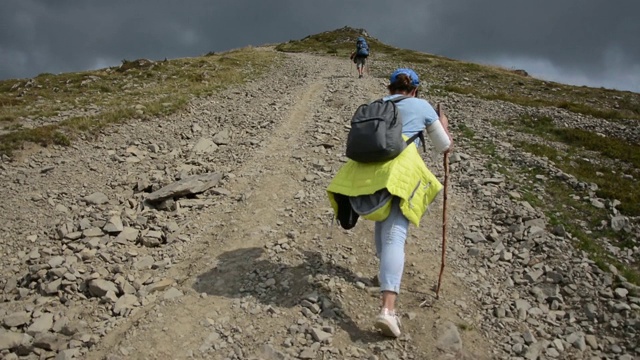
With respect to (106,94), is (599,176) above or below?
below

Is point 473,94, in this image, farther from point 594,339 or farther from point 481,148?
point 594,339

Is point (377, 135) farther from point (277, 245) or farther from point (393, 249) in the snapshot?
point (277, 245)

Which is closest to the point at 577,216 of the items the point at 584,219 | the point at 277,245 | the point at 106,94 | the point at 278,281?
the point at 584,219

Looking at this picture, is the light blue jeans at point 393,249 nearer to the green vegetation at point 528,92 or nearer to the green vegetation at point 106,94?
the green vegetation at point 106,94

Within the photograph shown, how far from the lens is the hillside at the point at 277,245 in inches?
209

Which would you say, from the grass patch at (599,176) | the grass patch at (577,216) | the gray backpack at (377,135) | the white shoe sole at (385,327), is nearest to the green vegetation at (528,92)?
the grass patch at (599,176)

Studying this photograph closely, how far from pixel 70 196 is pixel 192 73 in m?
16.6

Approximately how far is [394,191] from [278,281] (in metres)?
2.53

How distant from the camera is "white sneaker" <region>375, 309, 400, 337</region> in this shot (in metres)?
4.80

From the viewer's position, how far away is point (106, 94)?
1933 centimetres

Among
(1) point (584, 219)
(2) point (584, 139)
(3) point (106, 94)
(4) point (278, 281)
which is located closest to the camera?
(4) point (278, 281)

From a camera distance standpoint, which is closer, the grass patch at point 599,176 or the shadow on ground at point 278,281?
the shadow on ground at point 278,281

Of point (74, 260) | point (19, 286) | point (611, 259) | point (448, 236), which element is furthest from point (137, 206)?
point (611, 259)

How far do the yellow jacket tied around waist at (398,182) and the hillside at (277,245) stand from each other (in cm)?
158
